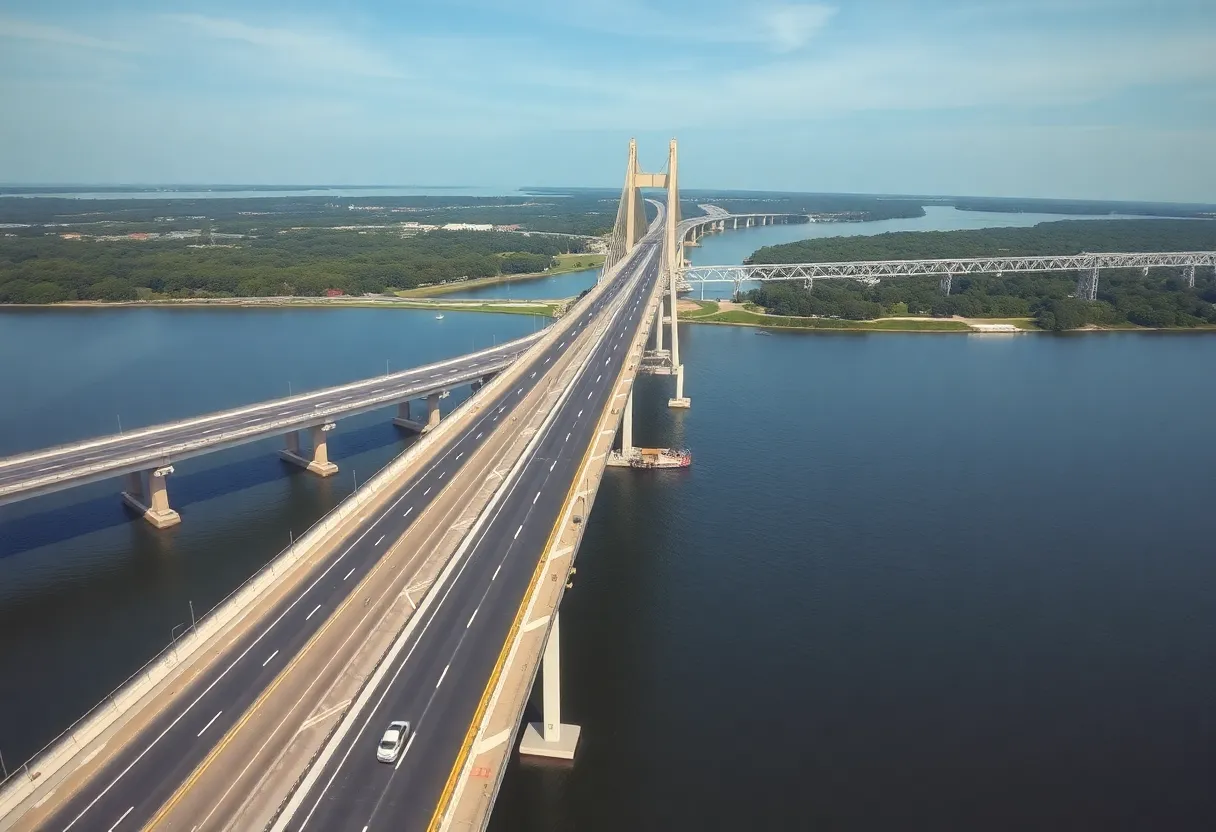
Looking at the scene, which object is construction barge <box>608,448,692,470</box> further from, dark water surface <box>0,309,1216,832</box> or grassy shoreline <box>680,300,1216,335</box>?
grassy shoreline <box>680,300,1216,335</box>

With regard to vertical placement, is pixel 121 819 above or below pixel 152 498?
above

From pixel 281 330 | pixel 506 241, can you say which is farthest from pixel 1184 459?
pixel 506 241

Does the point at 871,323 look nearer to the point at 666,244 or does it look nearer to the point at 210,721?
the point at 666,244

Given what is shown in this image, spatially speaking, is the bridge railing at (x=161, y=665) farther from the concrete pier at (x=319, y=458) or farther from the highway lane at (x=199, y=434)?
the concrete pier at (x=319, y=458)

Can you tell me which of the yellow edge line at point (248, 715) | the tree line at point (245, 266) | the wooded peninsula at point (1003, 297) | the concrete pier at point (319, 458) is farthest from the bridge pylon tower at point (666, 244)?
the yellow edge line at point (248, 715)

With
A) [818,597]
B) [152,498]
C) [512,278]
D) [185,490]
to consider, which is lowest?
[818,597]

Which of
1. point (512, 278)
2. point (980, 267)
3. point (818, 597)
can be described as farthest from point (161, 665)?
point (980, 267)
